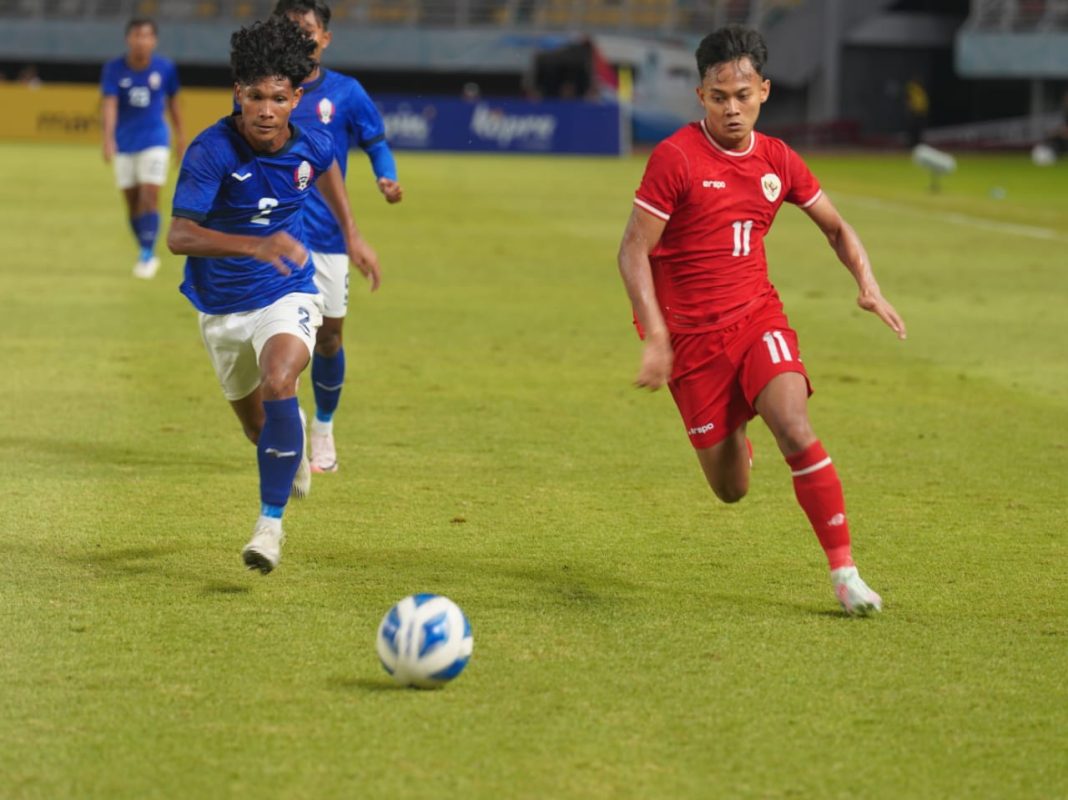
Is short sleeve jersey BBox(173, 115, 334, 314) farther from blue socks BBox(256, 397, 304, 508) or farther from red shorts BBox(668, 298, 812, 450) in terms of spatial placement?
red shorts BBox(668, 298, 812, 450)

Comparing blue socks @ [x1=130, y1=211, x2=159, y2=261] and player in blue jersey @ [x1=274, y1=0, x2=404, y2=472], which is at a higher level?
player in blue jersey @ [x1=274, y1=0, x2=404, y2=472]

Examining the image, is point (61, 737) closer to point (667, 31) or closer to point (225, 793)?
point (225, 793)

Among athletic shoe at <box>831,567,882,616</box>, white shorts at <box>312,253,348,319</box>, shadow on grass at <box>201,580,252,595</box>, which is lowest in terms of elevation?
shadow on grass at <box>201,580,252,595</box>

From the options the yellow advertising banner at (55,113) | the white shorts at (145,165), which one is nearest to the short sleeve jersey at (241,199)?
the white shorts at (145,165)

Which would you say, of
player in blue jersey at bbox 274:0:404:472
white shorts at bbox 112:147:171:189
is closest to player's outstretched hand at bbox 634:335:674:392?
player in blue jersey at bbox 274:0:404:472

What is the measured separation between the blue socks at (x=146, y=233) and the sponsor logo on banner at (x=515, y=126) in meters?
31.0

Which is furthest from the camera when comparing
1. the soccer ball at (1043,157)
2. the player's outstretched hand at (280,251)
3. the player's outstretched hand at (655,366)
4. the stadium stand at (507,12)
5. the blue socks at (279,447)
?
the stadium stand at (507,12)

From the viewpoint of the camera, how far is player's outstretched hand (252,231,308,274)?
252 inches

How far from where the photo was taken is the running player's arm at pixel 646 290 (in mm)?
5898

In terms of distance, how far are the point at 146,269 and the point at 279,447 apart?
1154 centimetres

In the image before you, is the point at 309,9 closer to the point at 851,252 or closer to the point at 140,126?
the point at 851,252

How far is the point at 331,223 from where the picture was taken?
884 cm

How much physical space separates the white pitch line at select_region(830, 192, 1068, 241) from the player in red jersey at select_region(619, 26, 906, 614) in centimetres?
1759

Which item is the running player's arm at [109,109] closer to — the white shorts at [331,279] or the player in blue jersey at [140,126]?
the player in blue jersey at [140,126]
